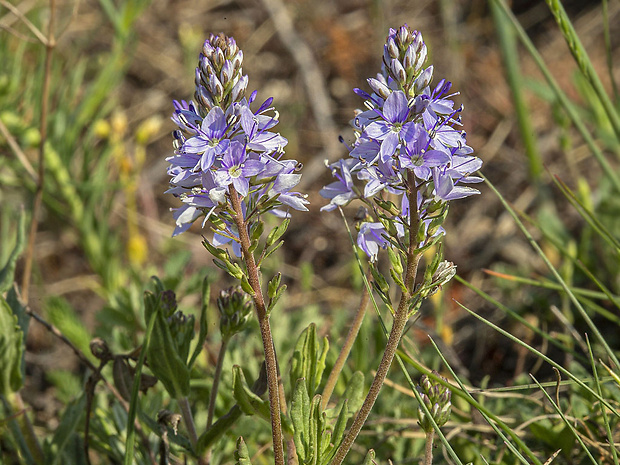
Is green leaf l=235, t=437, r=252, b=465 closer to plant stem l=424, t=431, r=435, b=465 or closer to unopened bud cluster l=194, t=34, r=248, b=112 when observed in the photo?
plant stem l=424, t=431, r=435, b=465

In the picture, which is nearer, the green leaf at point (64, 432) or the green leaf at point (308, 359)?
the green leaf at point (308, 359)

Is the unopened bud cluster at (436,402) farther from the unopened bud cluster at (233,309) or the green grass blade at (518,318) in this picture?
the unopened bud cluster at (233,309)

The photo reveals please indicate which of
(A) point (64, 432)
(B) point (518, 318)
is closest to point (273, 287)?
(B) point (518, 318)

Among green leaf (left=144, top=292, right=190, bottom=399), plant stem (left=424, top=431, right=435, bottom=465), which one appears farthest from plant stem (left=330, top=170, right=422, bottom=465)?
green leaf (left=144, top=292, right=190, bottom=399)

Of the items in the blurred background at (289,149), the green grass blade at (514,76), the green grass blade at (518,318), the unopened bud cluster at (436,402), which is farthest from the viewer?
the green grass blade at (514,76)

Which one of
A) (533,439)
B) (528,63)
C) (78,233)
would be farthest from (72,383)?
(528,63)

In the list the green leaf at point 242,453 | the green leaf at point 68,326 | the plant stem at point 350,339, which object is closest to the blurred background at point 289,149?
the green leaf at point 68,326

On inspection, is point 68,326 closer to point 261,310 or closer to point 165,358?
point 165,358
